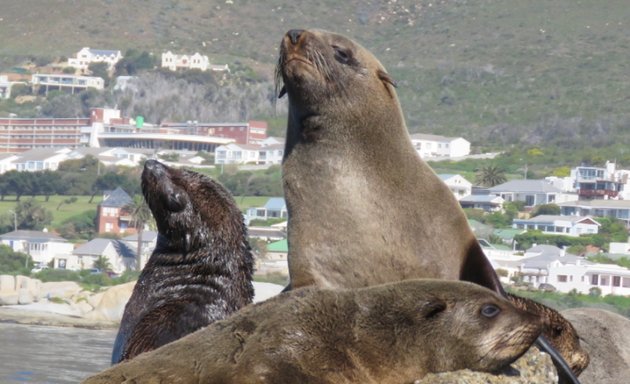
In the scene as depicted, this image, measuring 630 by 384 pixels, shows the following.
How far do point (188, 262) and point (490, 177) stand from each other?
12651 cm

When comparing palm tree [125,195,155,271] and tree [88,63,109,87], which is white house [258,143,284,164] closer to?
palm tree [125,195,155,271]

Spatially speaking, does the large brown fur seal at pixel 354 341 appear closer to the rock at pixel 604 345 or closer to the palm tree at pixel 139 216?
the rock at pixel 604 345

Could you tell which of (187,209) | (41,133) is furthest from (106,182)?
(187,209)

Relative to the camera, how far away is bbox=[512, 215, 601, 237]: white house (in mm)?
126125

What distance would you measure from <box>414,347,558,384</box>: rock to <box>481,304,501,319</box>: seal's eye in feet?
0.52

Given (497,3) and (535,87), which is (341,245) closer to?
(535,87)

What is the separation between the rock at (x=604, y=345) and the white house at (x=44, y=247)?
104m

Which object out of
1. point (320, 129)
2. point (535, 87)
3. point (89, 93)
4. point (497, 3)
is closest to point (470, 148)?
point (535, 87)

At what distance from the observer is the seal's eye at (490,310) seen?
438 centimetres

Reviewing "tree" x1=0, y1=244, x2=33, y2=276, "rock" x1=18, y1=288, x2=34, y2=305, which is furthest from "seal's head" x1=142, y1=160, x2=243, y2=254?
"tree" x1=0, y1=244, x2=33, y2=276

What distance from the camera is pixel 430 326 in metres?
4.31

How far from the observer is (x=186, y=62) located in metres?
186

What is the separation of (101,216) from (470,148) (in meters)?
44.2

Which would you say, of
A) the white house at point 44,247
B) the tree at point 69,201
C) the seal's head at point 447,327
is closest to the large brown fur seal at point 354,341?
the seal's head at point 447,327
